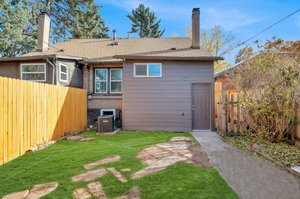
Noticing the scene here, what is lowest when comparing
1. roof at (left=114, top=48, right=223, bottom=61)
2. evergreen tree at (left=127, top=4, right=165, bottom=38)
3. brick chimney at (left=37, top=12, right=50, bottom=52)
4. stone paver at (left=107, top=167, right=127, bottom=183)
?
stone paver at (left=107, top=167, right=127, bottom=183)

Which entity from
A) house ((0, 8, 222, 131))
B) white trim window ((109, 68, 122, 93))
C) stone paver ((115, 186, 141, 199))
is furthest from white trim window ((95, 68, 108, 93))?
stone paver ((115, 186, 141, 199))

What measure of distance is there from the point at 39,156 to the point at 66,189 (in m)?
2.45

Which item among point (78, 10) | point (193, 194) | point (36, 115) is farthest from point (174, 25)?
point (193, 194)

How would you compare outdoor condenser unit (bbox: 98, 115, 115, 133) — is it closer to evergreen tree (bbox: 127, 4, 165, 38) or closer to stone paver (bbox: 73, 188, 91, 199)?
stone paver (bbox: 73, 188, 91, 199)

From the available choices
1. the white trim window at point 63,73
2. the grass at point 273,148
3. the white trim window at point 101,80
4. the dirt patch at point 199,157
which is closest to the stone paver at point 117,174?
the dirt patch at point 199,157

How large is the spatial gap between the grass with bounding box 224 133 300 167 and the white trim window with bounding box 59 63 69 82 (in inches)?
324

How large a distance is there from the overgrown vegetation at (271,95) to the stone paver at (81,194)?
5.75 m

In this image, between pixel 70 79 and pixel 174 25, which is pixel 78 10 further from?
pixel 70 79

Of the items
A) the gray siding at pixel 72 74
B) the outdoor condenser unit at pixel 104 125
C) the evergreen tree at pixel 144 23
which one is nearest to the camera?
the outdoor condenser unit at pixel 104 125

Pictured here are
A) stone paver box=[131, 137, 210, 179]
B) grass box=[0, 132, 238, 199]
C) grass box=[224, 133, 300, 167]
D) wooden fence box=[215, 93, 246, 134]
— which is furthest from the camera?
wooden fence box=[215, 93, 246, 134]

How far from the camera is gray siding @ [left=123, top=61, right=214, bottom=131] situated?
9805mm

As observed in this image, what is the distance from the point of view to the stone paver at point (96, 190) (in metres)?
3.19

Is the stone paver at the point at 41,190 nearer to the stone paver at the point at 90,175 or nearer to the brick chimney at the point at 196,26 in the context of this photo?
the stone paver at the point at 90,175

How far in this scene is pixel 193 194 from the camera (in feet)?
10.5
